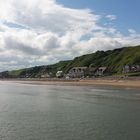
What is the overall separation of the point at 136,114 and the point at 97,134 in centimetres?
984

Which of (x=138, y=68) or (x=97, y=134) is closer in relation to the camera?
(x=97, y=134)

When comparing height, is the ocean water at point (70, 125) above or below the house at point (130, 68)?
below

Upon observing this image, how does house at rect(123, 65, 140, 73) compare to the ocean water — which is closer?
the ocean water

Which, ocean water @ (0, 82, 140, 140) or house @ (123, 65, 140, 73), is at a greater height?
house @ (123, 65, 140, 73)

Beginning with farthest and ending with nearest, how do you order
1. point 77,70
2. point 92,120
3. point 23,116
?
1. point 77,70
2. point 23,116
3. point 92,120

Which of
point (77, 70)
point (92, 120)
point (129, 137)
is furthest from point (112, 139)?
point (77, 70)

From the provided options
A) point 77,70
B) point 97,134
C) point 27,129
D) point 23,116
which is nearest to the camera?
point 97,134

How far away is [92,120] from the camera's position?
28500 mm

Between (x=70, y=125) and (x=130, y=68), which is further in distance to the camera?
(x=130, y=68)

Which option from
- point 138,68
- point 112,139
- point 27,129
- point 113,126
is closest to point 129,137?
point 112,139

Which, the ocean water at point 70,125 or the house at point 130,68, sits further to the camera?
the house at point 130,68

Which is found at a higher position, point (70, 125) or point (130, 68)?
point (130, 68)

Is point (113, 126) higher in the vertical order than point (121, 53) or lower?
lower

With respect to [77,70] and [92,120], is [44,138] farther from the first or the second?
[77,70]
